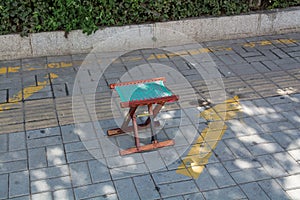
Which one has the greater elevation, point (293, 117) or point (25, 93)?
point (25, 93)

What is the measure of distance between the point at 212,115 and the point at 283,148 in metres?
0.98

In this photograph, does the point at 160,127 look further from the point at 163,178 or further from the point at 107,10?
the point at 107,10

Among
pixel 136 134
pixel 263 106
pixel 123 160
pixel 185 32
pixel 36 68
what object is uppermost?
pixel 185 32

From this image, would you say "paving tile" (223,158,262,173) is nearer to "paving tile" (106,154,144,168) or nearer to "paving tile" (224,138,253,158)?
"paving tile" (224,138,253,158)

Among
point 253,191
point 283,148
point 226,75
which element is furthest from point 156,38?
point 253,191

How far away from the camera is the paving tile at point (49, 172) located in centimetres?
419

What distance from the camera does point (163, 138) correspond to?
482cm

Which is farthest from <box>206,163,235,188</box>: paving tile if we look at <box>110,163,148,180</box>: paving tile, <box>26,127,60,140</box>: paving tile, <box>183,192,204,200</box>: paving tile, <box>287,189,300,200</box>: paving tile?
<box>26,127,60,140</box>: paving tile

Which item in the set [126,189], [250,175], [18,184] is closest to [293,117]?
[250,175]

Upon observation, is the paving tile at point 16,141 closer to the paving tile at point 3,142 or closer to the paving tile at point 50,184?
the paving tile at point 3,142

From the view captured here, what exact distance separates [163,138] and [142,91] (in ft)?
2.12

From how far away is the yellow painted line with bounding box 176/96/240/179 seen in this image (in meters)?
4.36

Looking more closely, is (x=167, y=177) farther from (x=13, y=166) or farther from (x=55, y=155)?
(x=13, y=166)

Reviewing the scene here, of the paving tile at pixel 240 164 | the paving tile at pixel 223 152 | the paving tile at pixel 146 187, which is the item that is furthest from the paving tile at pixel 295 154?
the paving tile at pixel 146 187
